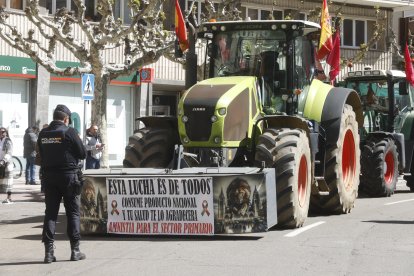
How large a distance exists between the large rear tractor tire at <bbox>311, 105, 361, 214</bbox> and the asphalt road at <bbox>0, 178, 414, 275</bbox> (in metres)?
0.67

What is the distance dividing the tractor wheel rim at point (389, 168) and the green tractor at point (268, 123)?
4.24 metres

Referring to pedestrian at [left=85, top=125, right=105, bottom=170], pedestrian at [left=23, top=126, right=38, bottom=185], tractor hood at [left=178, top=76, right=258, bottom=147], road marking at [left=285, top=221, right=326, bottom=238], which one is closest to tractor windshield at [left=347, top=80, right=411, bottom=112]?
pedestrian at [left=85, top=125, right=105, bottom=170]

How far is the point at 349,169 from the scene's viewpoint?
16.9 m

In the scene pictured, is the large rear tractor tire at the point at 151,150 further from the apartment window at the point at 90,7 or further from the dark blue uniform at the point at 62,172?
the apartment window at the point at 90,7

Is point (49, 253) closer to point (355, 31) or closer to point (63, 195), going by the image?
point (63, 195)

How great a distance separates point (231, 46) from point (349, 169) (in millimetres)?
3434

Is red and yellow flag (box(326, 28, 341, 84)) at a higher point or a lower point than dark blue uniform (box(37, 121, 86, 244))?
higher

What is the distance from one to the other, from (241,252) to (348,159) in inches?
247

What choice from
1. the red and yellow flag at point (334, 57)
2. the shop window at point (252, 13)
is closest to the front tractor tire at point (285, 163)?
the red and yellow flag at point (334, 57)

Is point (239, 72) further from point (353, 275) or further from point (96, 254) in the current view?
point (353, 275)

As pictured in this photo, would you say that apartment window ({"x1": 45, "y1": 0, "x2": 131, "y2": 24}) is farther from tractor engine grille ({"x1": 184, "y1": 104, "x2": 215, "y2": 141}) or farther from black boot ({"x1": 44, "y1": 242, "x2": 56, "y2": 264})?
black boot ({"x1": 44, "y1": 242, "x2": 56, "y2": 264})

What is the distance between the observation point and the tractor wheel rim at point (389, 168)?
20.9 metres

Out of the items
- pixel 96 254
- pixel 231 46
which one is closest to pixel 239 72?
pixel 231 46

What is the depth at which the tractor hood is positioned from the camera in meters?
13.4
